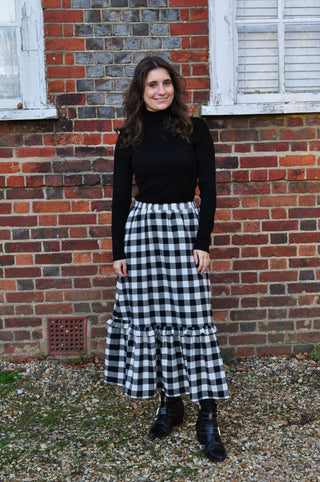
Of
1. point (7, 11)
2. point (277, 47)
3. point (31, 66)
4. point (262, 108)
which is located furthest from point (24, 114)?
point (277, 47)

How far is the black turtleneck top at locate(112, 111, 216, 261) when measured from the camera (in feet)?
8.55

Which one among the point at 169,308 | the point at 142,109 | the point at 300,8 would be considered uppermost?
the point at 300,8

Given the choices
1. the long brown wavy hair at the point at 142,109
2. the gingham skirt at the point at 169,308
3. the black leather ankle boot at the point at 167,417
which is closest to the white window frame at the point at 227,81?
the long brown wavy hair at the point at 142,109

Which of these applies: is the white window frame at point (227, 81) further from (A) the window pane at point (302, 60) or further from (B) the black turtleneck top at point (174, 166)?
(B) the black turtleneck top at point (174, 166)

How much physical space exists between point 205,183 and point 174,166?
20cm

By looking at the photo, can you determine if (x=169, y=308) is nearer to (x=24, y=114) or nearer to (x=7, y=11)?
(x=24, y=114)

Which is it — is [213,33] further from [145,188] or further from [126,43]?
[145,188]

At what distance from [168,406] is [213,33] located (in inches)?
98.9

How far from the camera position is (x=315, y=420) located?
299cm

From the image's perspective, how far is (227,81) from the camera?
3516 millimetres

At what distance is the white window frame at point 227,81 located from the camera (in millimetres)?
3461

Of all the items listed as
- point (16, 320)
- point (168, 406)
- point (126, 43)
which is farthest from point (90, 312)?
point (126, 43)

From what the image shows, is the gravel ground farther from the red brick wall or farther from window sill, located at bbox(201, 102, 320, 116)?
window sill, located at bbox(201, 102, 320, 116)

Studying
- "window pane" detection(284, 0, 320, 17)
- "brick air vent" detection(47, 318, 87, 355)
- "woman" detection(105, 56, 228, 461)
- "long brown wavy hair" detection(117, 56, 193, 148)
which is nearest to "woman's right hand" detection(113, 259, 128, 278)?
"woman" detection(105, 56, 228, 461)
